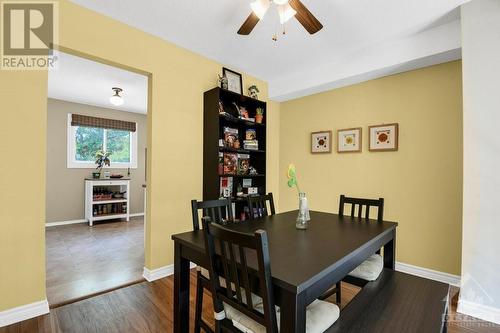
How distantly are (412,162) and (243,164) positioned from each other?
6.61ft

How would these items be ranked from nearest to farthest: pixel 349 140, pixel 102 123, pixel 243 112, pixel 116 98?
pixel 349 140, pixel 243 112, pixel 116 98, pixel 102 123

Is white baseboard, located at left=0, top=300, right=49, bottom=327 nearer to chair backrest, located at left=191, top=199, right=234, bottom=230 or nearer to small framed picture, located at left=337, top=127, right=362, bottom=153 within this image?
chair backrest, located at left=191, top=199, right=234, bottom=230

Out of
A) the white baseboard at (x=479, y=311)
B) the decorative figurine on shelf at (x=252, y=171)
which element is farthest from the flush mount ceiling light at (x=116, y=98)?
the white baseboard at (x=479, y=311)

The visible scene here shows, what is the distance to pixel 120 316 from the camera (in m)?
1.80

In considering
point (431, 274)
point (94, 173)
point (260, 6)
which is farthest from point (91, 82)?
point (431, 274)

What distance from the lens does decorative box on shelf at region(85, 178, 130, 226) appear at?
184 inches

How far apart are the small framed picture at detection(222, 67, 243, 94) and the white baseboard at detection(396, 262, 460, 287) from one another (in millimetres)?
2857

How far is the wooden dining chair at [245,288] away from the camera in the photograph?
903mm

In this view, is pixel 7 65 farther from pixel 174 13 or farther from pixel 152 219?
pixel 152 219

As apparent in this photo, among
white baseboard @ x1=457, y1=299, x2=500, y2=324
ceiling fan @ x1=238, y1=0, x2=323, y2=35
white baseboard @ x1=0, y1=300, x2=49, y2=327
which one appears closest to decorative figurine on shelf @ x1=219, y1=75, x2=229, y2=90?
ceiling fan @ x1=238, y1=0, x2=323, y2=35

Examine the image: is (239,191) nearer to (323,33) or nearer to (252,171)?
(252,171)

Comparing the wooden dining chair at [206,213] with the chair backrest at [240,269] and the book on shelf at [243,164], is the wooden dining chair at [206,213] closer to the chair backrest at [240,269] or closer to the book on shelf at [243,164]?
the chair backrest at [240,269]

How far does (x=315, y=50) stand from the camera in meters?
2.74

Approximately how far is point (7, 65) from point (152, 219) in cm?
166
